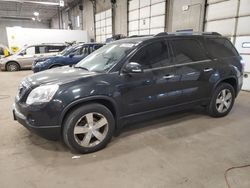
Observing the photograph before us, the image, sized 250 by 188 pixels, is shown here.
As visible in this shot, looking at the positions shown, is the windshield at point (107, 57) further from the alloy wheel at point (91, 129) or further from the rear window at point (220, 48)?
the rear window at point (220, 48)

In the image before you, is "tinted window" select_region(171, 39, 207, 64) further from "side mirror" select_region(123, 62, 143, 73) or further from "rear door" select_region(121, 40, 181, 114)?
"side mirror" select_region(123, 62, 143, 73)

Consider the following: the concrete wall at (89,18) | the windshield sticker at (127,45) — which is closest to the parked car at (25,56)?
the concrete wall at (89,18)

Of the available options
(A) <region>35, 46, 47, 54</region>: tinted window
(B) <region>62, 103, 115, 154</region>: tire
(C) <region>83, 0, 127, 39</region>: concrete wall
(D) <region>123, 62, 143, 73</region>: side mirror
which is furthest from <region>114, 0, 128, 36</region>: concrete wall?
(B) <region>62, 103, 115, 154</region>: tire

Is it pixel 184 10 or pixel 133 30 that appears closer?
pixel 184 10

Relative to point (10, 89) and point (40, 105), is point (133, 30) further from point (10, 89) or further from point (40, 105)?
point (40, 105)

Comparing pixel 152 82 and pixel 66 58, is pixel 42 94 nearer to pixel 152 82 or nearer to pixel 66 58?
pixel 152 82

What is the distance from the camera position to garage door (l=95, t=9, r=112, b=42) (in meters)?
14.8

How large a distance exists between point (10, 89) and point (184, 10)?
7.55 meters

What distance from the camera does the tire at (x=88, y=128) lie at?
2557 millimetres

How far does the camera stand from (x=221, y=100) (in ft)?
13.0

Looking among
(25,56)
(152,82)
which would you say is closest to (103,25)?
(25,56)

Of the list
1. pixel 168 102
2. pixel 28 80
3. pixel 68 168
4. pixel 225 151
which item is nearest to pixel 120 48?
pixel 168 102

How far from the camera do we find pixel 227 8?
6.97m

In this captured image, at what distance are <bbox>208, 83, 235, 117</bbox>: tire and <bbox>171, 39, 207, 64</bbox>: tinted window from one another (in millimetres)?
762
